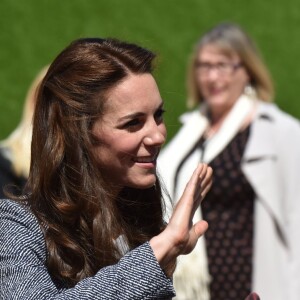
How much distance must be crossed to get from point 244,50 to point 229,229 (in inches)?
36.9

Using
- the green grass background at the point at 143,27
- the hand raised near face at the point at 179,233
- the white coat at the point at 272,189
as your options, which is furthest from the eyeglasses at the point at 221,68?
the hand raised near face at the point at 179,233

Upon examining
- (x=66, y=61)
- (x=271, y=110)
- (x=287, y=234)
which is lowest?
(x=287, y=234)

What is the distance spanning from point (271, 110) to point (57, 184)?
303cm

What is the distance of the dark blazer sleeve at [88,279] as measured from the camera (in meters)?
2.21

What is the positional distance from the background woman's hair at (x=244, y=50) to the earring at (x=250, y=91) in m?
0.02

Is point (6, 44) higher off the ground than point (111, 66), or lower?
lower

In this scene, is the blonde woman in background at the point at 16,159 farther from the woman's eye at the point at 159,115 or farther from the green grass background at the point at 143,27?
the green grass background at the point at 143,27

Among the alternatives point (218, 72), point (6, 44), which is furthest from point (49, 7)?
point (218, 72)

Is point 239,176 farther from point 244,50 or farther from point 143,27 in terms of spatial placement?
point 143,27

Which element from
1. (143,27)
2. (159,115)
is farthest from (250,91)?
(159,115)

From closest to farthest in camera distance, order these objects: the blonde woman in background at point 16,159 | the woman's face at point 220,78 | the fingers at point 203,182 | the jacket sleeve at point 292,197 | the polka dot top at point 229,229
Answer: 1. the fingers at point 203,182
2. the blonde woman in background at point 16,159
3. the polka dot top at point 229,229
4. the jacket sleeve at point 292,197
5. the woman's face at point 220,78

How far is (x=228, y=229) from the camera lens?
509 cm

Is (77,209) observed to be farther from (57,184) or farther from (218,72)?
Result: (218,72)

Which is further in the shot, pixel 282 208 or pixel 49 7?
pixel 49 7
